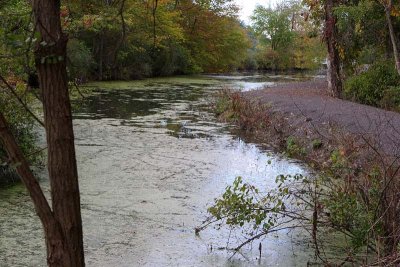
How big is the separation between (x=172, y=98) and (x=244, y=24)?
51.2 meters

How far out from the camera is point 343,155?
5641 millimetres

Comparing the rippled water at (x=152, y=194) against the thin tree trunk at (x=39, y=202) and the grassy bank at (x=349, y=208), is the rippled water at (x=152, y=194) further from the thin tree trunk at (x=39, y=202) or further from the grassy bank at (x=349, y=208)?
the thin tree trunk at (x=39, y=202)

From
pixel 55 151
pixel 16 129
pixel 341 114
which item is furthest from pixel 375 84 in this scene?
pixel 55 151

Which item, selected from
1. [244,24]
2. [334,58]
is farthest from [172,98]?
[244,24]

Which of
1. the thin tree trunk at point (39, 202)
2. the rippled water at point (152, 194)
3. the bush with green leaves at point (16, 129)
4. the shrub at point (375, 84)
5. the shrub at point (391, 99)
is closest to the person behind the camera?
the thin tree trunk at point (39, 202)

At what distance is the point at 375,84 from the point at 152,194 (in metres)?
9.76

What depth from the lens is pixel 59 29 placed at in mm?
1787

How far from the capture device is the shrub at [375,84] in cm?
1379

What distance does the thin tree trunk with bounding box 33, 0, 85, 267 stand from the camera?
175 cm

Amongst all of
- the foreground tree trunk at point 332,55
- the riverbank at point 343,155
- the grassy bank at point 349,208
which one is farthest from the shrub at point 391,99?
the grassy bank at point 349,208

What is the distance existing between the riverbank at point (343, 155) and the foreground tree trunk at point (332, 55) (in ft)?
6.77

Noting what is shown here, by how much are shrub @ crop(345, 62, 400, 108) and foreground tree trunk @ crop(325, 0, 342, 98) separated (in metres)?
0.74

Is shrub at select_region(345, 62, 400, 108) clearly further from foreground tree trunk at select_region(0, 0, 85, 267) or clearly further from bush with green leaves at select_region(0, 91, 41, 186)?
Result: foreground tree trunk at select_region(0, 0, 85, 267)

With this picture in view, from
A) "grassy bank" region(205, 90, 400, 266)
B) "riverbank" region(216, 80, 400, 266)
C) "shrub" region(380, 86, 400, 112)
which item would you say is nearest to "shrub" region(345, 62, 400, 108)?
"shrub" region(380, 86, 400, 112)
